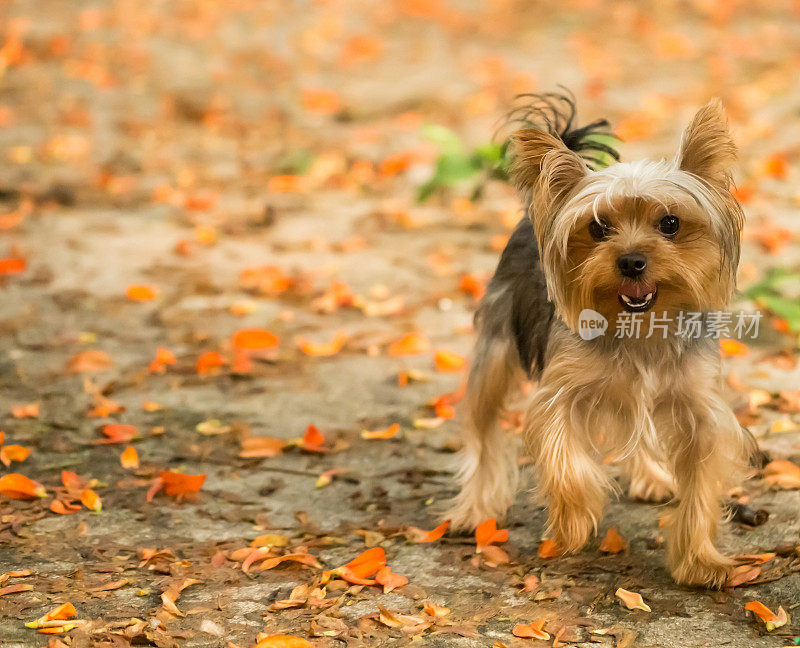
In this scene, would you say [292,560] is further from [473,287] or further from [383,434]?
[473,287]

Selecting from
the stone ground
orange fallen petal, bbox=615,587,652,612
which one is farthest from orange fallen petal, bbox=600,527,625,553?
orange fallen petal, bbox=615,587,652,612

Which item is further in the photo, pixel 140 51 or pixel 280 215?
pixel 140 51

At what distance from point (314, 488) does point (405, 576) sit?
101cm

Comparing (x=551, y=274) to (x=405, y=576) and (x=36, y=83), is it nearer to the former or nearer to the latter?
(x=405, y=576)

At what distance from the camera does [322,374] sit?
21.1ft

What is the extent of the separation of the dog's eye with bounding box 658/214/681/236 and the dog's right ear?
38 cm

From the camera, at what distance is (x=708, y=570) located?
4.04 meters

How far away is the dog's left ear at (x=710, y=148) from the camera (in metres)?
3.71

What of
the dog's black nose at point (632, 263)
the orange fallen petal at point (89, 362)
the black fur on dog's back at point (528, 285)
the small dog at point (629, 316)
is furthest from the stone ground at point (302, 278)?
the dog's black nose at point (632, 263)

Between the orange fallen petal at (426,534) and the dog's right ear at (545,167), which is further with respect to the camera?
the orange fallen petal at (426,534)

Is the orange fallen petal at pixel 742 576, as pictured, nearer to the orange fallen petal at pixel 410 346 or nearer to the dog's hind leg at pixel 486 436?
the dog's hind leg at pixel 486 436

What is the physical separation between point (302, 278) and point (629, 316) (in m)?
4.37

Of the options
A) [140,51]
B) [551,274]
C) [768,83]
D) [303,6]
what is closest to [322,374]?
[551,274]

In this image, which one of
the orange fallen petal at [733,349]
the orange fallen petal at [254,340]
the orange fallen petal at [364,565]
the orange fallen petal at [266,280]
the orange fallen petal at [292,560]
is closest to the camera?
the orange fallen petal at [364,565]
